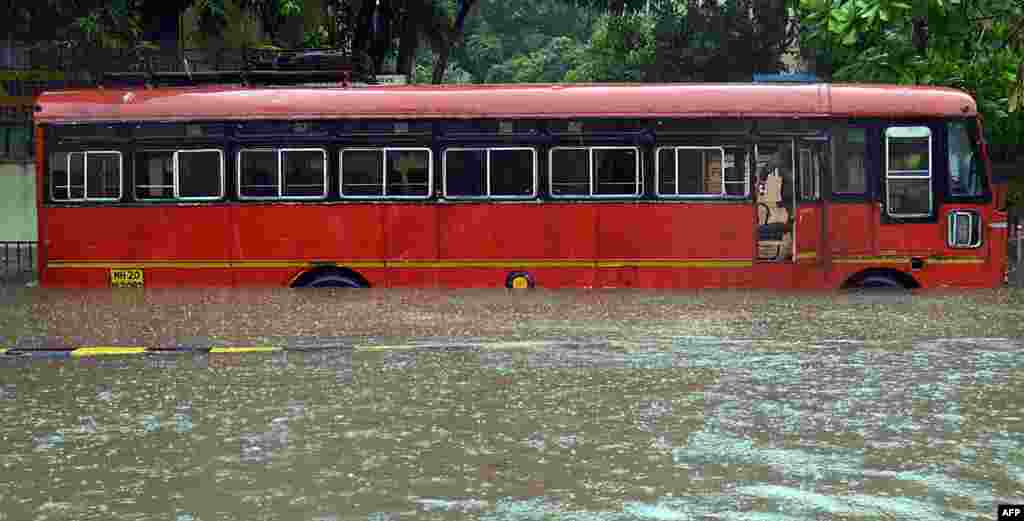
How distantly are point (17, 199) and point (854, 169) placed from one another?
21.7 meters

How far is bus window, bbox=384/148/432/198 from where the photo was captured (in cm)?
2191

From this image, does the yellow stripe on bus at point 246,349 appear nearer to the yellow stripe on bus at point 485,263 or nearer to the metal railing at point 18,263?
the yellow stripe on bus at point 485,263

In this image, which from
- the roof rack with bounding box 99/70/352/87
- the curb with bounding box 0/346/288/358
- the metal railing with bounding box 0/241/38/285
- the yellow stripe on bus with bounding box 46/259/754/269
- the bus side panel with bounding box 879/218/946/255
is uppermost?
the roof rack with bounding box 99/70/352/87

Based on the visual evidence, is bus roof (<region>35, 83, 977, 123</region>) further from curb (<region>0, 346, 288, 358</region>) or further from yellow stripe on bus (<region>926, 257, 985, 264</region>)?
curb (<region>0, 346, 288, 358</region>)

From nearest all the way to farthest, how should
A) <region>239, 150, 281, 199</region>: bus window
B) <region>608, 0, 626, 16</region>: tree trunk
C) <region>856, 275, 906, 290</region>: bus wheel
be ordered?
1. <region>856, 275, 906, 290</region>: bus wheel
2. <region>239, 150, 281, 199</region>: bus window
3. <region>608, 0, 626, 16</region>: tree trunk

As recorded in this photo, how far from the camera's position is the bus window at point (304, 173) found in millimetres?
21984

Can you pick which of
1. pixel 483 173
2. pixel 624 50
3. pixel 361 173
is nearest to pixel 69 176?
pixel 361 173

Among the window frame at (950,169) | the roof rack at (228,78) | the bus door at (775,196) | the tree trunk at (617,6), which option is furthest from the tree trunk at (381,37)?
the window frame at (950,169)

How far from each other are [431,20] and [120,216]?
1713cm

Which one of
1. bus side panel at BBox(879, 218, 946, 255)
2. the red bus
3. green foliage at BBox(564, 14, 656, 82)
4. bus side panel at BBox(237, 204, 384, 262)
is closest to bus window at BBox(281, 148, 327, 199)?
the red bus

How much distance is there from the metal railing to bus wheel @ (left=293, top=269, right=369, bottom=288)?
6.62 m

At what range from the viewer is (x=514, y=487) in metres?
8.01

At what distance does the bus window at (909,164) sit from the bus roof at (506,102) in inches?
9.5

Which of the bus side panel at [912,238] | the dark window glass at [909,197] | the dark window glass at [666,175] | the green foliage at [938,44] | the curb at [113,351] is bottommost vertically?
the curb at [113,351]
